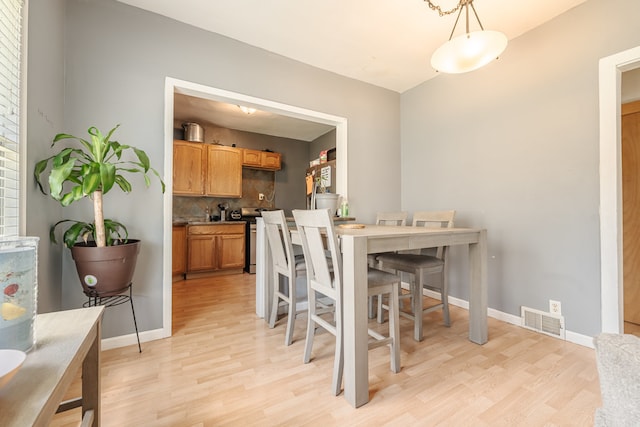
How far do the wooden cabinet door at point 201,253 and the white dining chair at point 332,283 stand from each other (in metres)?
2.77

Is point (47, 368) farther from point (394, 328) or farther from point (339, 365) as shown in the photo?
point (394, 328)

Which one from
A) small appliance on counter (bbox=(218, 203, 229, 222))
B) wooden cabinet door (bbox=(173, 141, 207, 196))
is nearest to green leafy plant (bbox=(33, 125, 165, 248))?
wooden cabinet door (bbox=(173, 141, 207, 196))

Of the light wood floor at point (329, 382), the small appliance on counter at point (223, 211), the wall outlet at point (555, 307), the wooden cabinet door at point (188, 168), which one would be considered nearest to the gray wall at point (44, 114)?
the light wood floor at point (329, 382)

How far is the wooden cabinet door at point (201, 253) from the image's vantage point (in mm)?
3834

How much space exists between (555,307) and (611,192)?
3.07 feet

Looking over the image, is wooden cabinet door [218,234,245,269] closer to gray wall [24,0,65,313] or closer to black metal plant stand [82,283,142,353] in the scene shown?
black metal plant stand [82,283,142,353]

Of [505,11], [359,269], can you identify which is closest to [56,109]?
[359,269]

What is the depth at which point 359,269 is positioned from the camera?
1.33 metres

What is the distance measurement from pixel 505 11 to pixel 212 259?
14.2ft

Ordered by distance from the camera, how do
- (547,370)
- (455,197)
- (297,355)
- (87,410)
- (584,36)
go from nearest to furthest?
(87,410) → (547,370) → (297,355) → (584,36) → (455,197)

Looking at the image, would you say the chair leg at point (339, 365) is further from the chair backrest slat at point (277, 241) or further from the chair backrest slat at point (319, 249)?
the chair backrest slat at point (277, 241)

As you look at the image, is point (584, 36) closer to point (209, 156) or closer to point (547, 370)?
point (547, 370)

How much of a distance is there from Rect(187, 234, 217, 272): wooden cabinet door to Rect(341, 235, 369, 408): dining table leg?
317 centimetres

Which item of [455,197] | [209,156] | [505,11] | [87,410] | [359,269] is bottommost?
[87,410]
